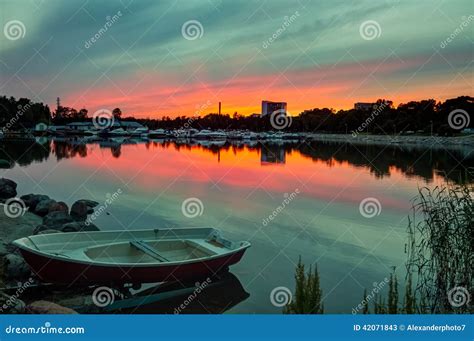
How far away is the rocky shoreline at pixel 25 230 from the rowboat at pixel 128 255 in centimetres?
48

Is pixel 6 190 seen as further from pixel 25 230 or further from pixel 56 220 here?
pixel 56 220

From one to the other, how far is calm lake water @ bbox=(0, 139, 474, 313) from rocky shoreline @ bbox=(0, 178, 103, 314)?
4.17ft

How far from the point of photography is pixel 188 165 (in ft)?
98.8

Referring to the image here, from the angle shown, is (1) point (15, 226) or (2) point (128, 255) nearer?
(2) point (128, 255)

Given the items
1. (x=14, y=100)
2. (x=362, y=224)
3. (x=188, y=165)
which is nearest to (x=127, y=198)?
(x=362, y=224)

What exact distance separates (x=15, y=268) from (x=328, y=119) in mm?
87415

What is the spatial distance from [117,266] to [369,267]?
5.04 m

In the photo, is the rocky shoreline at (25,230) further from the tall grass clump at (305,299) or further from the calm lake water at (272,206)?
the tall grass clump at (305,299)

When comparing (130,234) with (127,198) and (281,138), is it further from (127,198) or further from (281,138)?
Result: (281,138)

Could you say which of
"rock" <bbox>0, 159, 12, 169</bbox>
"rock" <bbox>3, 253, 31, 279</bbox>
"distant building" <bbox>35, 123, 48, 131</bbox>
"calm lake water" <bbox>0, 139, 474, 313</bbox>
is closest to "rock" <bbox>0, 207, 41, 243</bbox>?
"calm lake water" <bbox>0, 139, 474, 313</bbox>

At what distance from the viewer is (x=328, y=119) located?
9175 cm

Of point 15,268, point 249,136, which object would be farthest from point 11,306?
point 249,136

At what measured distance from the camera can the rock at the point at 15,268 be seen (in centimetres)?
772

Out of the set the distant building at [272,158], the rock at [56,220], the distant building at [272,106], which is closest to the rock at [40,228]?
the rock at [56,220]
